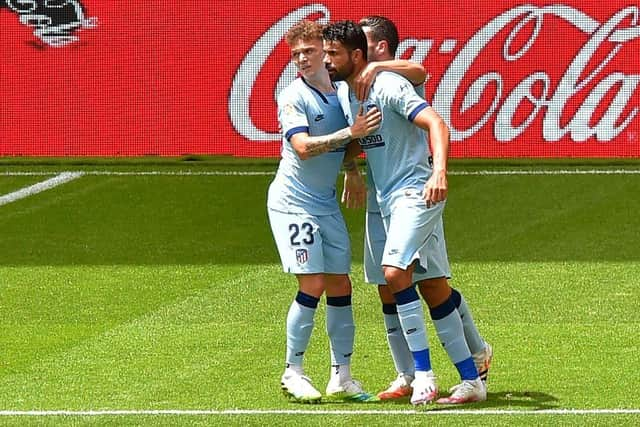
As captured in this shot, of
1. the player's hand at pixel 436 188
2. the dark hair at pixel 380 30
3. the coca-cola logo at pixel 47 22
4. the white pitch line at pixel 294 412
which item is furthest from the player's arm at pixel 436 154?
the coca-cola logo at pixel 47 22

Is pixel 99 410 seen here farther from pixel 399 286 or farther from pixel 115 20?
pixel 115 20

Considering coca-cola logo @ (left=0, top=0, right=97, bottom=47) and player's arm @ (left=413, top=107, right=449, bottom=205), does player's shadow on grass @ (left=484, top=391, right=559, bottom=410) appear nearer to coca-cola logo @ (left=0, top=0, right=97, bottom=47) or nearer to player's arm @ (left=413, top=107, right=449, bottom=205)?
player's arm @ (left=413, top=107, right=449, bottom=205)

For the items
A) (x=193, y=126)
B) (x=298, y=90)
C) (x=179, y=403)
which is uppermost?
(x=298, y=90)

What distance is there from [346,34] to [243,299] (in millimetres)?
4631

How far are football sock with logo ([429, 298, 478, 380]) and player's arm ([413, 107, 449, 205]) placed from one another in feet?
2.38

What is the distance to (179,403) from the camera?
348 inches

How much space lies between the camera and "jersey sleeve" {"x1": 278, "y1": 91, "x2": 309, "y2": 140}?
28.3 feet

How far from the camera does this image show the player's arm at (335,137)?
8.35 metres

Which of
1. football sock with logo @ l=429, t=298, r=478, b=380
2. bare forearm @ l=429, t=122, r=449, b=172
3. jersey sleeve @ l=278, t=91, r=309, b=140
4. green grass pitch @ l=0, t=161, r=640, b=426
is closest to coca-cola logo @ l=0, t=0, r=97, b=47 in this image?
green grass pitch @ l=0, t=161, r=640, b=426

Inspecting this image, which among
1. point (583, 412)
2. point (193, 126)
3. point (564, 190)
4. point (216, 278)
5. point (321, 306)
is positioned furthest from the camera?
point (193, 126)

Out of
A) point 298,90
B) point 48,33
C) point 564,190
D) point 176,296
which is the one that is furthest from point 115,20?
point 298,90

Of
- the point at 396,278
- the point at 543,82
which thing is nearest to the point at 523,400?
the point at 396,278

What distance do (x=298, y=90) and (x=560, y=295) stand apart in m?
4.60

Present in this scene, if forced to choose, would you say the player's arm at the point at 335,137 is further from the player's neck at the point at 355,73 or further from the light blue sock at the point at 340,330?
the light blue sock at the point at 340,330
